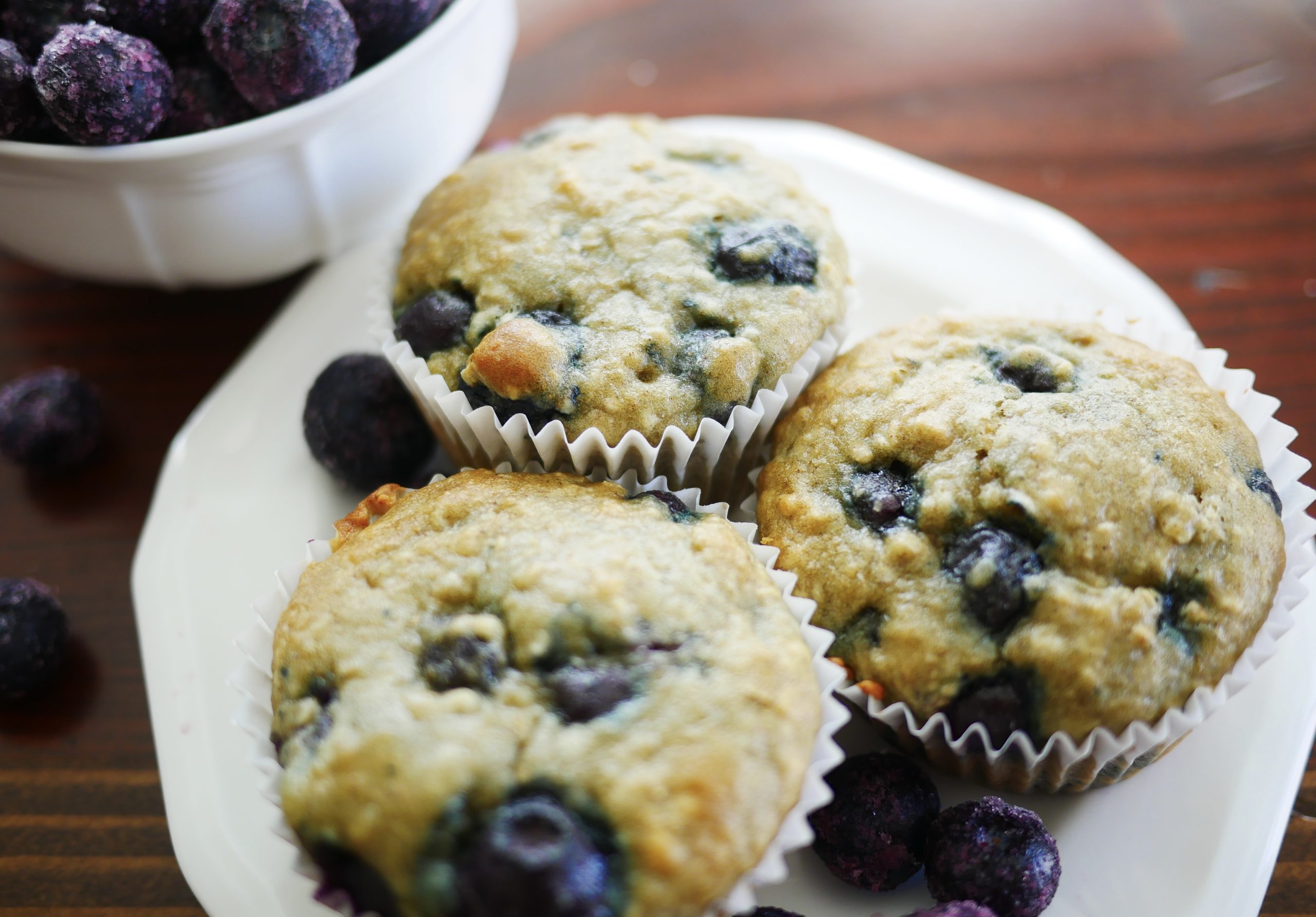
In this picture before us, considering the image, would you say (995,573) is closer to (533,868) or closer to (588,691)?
(588,691)

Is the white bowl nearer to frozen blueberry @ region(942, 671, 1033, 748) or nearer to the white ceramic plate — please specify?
the white ceramic plate

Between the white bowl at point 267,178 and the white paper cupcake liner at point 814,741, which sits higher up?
the white bowl at point 267,178

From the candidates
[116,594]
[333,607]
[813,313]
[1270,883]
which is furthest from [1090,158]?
[116,594]

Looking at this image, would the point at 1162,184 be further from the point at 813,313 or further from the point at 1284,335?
the point at 813,313

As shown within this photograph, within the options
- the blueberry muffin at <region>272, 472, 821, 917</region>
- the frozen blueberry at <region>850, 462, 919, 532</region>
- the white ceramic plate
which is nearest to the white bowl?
the white ceramic plate

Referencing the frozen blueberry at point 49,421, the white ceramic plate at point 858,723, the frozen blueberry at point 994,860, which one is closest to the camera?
the frozen blueberry at point 994,860

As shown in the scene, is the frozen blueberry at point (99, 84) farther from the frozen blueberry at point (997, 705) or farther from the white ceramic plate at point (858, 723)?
the frozen blueberry at point (997, 705)

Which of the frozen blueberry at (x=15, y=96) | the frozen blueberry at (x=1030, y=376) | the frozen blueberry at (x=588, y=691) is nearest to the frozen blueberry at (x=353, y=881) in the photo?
the frozen blueberry at (x=588, y=691)
